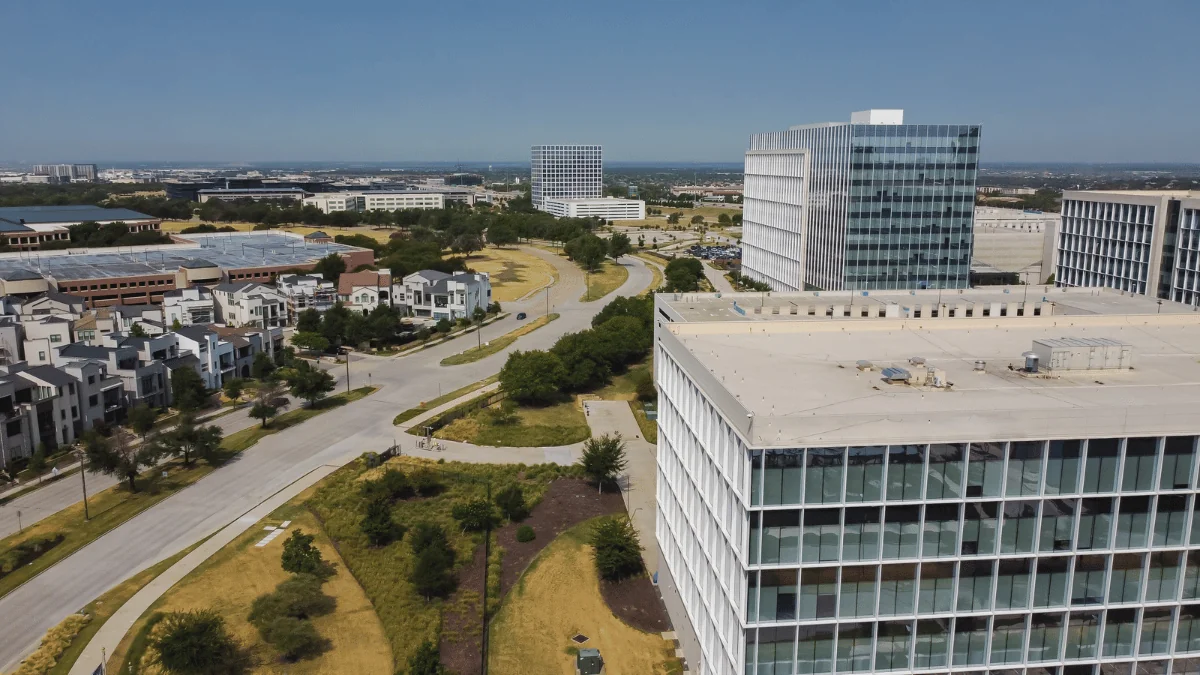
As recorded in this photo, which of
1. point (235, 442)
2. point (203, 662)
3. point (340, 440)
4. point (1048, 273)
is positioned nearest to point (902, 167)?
point (1048, 273)

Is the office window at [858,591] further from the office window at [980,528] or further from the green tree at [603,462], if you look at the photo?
the green tree at [603,462]

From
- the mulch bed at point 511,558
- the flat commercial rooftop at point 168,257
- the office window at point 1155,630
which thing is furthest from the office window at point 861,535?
the flat commercial rooftop at point 168,257

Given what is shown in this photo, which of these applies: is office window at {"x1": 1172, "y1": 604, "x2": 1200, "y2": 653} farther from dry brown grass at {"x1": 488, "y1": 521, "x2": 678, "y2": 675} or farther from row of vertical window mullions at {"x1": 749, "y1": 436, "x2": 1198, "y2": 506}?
dry brown grass at {"x1": 488, "y1": 521, "x2": 678, "y2": 675}

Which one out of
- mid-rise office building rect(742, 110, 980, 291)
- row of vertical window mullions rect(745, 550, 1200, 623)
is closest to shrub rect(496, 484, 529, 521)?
row of vertical window mullions rect(745, 550, 1200, 623)

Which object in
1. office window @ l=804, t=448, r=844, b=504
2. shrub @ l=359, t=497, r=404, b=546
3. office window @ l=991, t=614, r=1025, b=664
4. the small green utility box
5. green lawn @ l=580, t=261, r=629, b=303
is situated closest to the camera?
office window @ l=804, t=448, r=844, b=504

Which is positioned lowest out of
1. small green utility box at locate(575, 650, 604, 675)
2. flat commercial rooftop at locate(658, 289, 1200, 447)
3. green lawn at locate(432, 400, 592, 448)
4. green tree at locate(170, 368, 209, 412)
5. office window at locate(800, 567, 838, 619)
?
small green utility box at locate(575, 650, 604, 675)

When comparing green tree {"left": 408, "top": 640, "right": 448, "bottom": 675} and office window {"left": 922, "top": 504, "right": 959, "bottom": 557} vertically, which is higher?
office window {"left": 922, "top": 504, "right": 959, "bottom": 557}

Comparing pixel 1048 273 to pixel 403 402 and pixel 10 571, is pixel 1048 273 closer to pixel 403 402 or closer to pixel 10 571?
pixel 403 402
